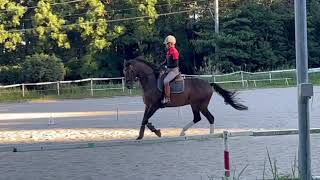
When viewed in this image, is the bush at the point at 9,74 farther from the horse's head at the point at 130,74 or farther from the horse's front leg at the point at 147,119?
the horse's front leg at the point at 147,119

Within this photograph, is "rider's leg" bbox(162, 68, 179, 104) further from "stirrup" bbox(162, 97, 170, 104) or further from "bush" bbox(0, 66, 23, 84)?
"bush" bbox(0, 66, 23, 84)

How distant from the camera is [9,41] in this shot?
5453 cm

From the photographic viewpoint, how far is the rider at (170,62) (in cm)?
1470

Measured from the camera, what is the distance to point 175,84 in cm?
1529

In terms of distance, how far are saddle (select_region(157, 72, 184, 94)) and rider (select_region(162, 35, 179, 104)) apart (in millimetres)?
119

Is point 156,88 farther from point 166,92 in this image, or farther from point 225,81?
point 225,81

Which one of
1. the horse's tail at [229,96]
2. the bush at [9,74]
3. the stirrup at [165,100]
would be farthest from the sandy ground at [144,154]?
the bush at [9,74]

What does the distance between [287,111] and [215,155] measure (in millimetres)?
10444

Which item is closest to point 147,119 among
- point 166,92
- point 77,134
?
point 166,92

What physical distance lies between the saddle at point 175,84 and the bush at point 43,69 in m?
32.3

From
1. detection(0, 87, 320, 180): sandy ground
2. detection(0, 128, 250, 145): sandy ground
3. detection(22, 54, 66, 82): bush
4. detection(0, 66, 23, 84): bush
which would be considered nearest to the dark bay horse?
detection(0, 128, 250, 145): sandy ground

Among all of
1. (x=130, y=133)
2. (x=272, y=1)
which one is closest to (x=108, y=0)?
(x=272, y=1)

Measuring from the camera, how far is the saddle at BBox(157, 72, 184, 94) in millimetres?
15203

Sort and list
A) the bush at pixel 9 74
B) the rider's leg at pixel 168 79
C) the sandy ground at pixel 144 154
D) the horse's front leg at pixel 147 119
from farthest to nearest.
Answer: the bush at pixel 9 74 < the rider's leg at pixel 168 79 < the horse's front leg at pixel 147 119 < the sandy ground at pixel 144 154
